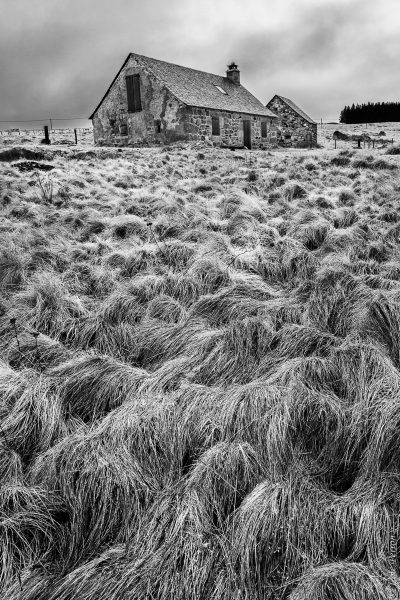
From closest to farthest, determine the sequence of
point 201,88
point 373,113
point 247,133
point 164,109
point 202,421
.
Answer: point 202,421 < point 164,109 < point 201,88 < point 247,133 < point 373,113

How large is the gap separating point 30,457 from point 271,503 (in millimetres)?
1439

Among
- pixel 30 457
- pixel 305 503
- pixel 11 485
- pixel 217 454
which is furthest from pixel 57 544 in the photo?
pixel 305 503

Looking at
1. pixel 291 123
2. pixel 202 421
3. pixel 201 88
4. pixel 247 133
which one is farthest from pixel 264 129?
pixel 202 421

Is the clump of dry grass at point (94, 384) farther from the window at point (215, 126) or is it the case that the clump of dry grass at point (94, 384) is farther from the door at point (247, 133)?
the door at point (247, 133)

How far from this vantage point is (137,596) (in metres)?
1.79

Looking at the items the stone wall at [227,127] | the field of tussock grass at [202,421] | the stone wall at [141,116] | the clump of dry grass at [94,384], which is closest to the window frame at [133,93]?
the stone wall at [141,116]

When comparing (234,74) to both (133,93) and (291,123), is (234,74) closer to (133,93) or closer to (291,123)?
(291,123)

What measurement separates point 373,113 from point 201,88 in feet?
236

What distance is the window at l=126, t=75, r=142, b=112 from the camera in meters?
29.0

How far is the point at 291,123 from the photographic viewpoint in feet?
130

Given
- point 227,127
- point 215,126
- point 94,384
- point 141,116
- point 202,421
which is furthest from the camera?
point 227,127

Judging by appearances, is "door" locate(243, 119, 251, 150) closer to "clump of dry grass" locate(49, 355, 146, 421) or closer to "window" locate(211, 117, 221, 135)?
"window" locate(211, 117, 221, 135)

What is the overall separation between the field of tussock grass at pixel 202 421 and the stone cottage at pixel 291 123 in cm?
3583

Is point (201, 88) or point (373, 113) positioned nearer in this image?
point (201, 88)
